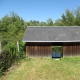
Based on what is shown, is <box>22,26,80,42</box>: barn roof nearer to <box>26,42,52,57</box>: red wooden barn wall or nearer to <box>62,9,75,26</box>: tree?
<box>26,42,52,57</box>: red wooden barn wall

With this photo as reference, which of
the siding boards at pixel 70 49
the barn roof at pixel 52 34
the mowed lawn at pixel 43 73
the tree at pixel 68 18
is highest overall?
the tree at pixel 68 18

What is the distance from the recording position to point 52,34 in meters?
21.4

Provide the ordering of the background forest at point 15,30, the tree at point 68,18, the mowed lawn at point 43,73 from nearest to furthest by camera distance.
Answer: the mowed lawn at point 43,73 → the background forest at point 15,30 → the tree at point 68,18

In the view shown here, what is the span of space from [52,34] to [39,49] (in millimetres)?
2594

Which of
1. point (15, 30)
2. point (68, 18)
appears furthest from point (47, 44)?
point (68, 18)

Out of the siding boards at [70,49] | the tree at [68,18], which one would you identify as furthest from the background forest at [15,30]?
the siding boards at [70,49]

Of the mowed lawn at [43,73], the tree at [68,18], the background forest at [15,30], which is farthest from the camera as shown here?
the tree at [68,18]

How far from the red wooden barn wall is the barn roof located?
0.58 meters

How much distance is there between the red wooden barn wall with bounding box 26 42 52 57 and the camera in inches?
800

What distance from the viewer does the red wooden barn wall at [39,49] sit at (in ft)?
66.6

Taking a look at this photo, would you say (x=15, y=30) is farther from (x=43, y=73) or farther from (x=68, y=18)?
(x=43, y=73)

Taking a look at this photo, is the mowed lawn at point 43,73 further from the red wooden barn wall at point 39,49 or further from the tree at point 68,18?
the tree at point 68,18

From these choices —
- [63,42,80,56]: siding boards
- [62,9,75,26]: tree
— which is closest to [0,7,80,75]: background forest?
[62,9,75,26]: tree

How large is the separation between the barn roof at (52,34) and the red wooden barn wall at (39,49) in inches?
23.0
